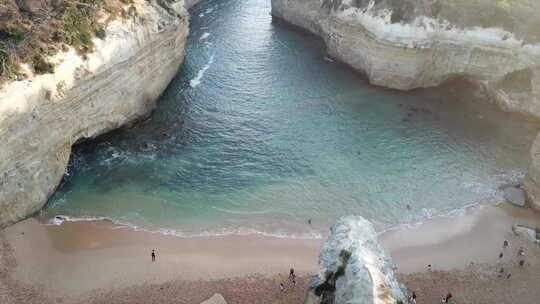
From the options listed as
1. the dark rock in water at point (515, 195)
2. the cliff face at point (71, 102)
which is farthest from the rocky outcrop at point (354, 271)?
the cliff face at point (71, 102)

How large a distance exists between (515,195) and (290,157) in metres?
17.7

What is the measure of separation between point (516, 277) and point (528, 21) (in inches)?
972

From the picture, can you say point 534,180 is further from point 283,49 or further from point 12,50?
point 12,50

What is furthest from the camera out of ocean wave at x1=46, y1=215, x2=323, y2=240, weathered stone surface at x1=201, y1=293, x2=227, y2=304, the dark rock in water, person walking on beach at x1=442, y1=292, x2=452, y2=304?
the dark rock in water

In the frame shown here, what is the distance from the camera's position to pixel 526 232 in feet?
92.4

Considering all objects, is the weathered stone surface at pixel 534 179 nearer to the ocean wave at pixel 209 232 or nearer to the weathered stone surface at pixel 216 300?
the ocean wave at pixel 209 232

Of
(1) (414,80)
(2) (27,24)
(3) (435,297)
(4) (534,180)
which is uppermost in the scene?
(2) (27,24)

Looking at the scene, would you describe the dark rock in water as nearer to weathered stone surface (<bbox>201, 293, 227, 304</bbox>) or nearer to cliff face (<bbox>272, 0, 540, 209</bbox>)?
cliff face (<bbox>272, 0, 540, 209</bbox>)

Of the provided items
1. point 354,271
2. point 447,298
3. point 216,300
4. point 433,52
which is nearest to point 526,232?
point 447,298

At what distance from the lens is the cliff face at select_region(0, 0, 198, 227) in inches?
1053

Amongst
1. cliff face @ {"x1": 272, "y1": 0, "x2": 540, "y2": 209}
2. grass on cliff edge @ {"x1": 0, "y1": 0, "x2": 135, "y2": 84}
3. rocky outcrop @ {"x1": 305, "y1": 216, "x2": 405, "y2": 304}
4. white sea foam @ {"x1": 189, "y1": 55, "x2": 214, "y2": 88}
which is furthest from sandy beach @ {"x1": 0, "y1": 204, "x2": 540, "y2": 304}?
white sea foam @ {"x1": 189, "y1": 55, "x2": 214, "y2": 88}

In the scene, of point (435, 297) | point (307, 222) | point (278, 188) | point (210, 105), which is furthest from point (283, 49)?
point (435, 297)

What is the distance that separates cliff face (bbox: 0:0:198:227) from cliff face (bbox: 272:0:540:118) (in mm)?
21166

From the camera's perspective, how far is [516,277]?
84.1 ft
